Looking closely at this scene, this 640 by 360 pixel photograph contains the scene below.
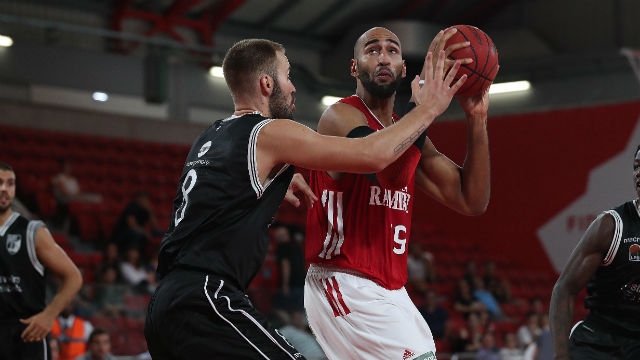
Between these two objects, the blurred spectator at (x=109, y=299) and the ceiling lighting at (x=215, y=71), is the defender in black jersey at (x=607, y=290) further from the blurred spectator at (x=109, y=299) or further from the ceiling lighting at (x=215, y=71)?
the ceiling lighting at (x=215, y=71)

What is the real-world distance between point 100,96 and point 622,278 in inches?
552

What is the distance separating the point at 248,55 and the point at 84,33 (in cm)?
1405

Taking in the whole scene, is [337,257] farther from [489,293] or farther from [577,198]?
[577,198]

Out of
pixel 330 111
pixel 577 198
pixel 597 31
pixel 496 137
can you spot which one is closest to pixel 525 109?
pixel 496 137

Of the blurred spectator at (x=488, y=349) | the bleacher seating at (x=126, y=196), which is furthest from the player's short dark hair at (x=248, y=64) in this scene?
the blurred spectator at (x=488, y=349)

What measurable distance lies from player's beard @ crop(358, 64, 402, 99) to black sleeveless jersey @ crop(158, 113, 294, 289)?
3.67ft

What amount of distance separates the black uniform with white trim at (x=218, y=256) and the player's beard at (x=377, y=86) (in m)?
1.09

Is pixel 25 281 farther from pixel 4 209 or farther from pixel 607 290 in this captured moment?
pixel 607 290

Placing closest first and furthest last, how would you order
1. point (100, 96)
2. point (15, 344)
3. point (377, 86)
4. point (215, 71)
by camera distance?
point (377, 86)
point (15, 344)
point (100, 96)
point (215, 71)

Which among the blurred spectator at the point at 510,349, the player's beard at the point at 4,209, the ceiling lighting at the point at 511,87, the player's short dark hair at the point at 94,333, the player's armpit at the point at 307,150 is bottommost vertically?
the blurred spectator at the point at 510,349

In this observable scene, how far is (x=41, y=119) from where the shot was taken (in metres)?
16.6

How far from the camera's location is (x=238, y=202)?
11.0 feet

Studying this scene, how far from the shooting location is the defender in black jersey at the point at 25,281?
587cm

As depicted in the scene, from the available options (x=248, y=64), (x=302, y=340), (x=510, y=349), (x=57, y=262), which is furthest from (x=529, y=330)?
(x=248, y=64)
